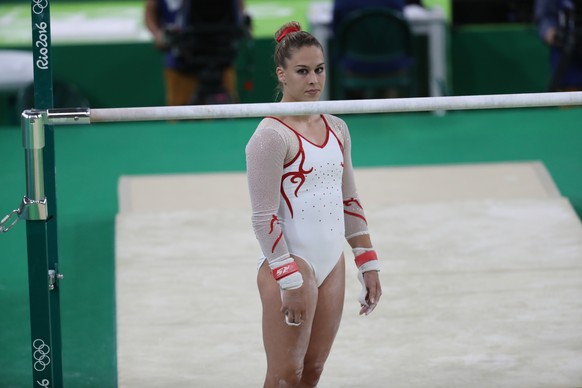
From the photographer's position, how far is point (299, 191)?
340 centimetres

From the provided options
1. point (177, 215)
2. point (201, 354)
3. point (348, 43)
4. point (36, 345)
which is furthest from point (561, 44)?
point (36, 345)

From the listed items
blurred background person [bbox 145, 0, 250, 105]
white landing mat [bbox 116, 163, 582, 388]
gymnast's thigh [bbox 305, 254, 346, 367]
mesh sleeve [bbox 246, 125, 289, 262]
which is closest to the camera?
mesh sleeve [bbox 246, 125, 289, 262]

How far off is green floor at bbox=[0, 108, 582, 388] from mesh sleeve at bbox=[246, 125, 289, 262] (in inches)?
72.8

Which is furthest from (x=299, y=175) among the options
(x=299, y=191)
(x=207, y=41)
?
(x=207, y=41)

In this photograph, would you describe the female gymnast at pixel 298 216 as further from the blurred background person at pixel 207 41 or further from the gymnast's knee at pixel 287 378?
the blurred background person at pixel 207 41

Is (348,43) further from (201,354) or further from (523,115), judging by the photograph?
(201,354)

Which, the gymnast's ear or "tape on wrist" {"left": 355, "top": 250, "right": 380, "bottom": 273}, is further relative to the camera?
"tape on wrist" {"left": 355, "top": 250, "right": 380, "bottom": 273}

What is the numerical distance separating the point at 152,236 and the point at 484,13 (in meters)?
4.61

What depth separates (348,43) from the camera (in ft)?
26.5

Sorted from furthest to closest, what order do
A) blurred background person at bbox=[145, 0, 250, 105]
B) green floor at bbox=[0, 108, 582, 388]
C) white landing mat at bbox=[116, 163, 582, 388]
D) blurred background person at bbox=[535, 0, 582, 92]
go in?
blurred background person at bbox=[145, 0, 250, 105], blurred background person at bbox=[535, 0, 582, 92], green floor at bbox=[0, 108, 582, 388], white landing mat at bbox=[116, 163, 582, 388]

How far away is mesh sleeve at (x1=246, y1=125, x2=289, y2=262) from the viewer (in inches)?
130

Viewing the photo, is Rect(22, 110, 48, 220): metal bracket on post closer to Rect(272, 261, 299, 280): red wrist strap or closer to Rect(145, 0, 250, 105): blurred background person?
Rect(272, 261, 299, 280): red wrist strap

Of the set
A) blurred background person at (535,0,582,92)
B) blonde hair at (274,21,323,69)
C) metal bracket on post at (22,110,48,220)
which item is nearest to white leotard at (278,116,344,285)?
blonde hair at (274,21,323,69)

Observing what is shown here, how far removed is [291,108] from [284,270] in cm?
49
